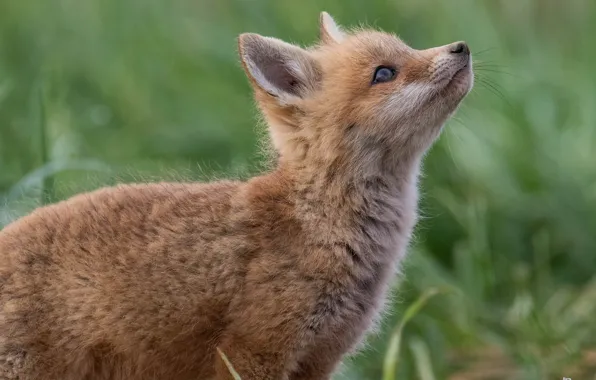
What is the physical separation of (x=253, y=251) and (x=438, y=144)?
2.94 metres

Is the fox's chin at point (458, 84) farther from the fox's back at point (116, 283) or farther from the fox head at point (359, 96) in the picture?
the fox's back at point (116, 283)

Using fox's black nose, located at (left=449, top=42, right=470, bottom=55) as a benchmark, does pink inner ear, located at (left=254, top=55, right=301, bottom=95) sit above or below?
above

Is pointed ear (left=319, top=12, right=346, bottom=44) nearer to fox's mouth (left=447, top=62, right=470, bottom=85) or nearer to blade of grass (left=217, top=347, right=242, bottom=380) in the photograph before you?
fox's mouth (left=447, top=62, right=470, bottom=85)

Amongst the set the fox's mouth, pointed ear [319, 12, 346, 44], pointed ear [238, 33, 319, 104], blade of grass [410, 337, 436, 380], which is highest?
pointed ear [319, 12, 346, 44]

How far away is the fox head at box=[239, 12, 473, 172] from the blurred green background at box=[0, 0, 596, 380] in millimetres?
538

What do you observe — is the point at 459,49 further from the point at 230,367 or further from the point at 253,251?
the point at 230,367

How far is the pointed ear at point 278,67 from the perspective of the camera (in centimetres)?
520

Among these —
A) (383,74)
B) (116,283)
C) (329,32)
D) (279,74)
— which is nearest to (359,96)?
(383,74)

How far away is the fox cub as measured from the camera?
4770 mm

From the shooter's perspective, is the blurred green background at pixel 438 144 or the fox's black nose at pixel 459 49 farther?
the blurred green background at pixel 438 144

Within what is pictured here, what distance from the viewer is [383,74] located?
5.27m

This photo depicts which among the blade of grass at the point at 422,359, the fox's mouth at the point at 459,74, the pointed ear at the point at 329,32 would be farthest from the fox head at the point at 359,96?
the blade of grass at the point at 422,359

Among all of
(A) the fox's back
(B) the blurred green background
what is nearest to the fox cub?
(A) the fox's back

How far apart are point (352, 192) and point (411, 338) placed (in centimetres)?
141
